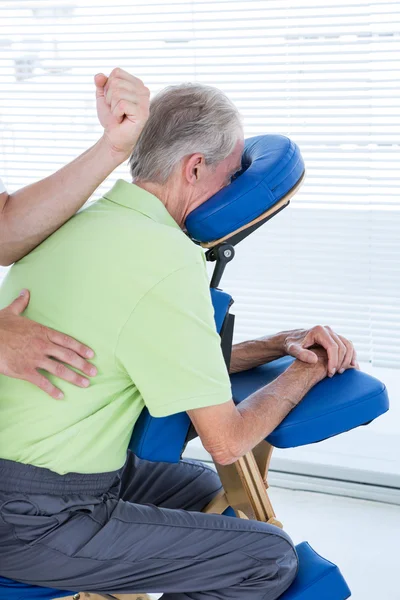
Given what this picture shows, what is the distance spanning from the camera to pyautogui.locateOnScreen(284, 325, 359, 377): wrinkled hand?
5.95 feet

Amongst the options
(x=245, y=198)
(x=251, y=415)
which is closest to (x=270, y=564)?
(x=251, y=415)

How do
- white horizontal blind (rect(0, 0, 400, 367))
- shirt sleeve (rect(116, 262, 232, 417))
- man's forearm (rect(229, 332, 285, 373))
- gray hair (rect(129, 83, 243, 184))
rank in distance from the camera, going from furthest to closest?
white horizontal blind (rect(0, 0, 400, 367)) < man's forearm (rect(229, 332, 285, 373)) < gray hair (rect(129, 83, 243, 184)) < shirt sleeve (rect(116, 262, 232, 417))

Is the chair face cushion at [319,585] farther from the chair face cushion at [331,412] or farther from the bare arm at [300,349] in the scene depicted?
the bare arm at [300,349]

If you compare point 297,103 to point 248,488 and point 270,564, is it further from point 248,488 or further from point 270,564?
Result: point 270,564

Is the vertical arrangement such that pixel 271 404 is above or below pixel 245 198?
below

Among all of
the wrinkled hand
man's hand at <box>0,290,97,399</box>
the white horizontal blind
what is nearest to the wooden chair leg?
the wrinkled hand

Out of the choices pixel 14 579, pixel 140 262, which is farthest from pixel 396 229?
pixel 14 579

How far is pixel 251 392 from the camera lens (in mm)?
1910

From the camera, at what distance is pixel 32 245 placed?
71.7 inches

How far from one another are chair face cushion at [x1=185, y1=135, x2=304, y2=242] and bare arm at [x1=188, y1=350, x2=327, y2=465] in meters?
0.35

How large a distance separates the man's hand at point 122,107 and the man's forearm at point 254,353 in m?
0.60

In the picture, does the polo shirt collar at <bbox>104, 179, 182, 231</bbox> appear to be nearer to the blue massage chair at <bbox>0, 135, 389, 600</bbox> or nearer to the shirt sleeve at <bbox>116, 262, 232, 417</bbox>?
the blue massage chair at <bbox>0, 135, 389, 600</bbox>

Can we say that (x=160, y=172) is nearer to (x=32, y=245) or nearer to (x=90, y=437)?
(x=32, y=245)

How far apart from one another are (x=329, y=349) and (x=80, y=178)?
2.20 ft
